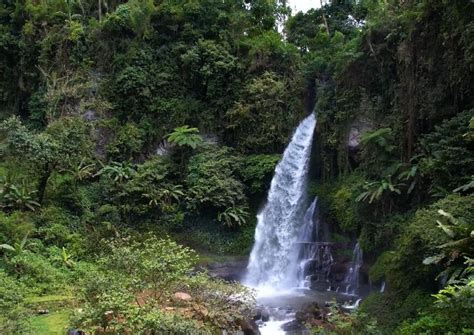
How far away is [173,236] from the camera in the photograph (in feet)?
62.2

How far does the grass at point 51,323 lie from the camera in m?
9.31

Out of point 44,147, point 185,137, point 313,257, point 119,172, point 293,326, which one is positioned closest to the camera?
point 293,326

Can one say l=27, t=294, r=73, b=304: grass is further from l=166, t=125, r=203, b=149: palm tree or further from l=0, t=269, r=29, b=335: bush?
l=166, t=125, r=203, b=149: palm tree

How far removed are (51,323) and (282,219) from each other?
1060 centimetres

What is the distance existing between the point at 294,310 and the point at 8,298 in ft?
23.7

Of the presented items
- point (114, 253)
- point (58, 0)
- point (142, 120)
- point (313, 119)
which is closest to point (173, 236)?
point (142, 120)

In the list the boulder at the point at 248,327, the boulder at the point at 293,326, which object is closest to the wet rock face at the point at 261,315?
the boulder at the point at 293,326

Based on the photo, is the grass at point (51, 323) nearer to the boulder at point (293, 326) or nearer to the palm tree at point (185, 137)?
the boulder at point (293, 326)

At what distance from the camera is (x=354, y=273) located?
1480cm

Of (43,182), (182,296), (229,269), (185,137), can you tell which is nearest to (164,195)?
(185,137)

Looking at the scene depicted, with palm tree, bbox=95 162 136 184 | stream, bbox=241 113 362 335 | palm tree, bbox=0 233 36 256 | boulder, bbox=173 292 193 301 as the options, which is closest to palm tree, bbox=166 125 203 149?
palm tree, bbox=95 162 136 184

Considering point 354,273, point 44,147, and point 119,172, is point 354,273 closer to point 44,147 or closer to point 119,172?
point 119,172

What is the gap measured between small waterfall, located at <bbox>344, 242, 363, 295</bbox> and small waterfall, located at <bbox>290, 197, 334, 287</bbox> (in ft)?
3.27

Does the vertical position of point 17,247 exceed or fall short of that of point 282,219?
it falls short
